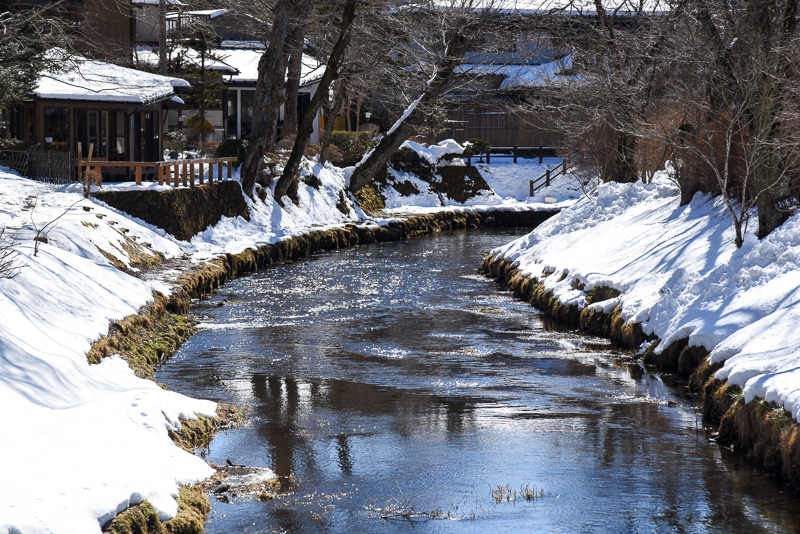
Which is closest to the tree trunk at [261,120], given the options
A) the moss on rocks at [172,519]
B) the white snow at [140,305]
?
the white snow at [140,305]

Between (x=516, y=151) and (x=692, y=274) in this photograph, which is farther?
(x=516, y=151)

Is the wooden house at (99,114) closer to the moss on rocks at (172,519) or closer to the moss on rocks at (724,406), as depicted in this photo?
the moss on rocks at (724,406)

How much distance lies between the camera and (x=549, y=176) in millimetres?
44844

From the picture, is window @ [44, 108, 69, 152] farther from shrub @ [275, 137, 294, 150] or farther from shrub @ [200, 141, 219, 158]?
shrub @ [275, 137, 294, 150]

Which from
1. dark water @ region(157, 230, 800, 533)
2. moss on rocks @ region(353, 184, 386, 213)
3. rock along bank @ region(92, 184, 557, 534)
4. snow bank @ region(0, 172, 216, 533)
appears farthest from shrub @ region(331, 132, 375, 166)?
snow bank @ region(0, 172, 216, 533)

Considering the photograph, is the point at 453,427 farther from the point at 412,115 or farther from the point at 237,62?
the point at 237,62

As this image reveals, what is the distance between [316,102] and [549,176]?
19772 millimetres

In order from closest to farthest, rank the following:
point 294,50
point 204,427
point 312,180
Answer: point 204,427 < point 294,50 < point 312,180

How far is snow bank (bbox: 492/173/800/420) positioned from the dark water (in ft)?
2.80

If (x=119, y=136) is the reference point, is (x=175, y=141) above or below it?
below

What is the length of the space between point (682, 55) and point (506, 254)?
8800 mm

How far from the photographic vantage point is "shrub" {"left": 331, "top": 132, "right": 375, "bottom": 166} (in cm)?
3881

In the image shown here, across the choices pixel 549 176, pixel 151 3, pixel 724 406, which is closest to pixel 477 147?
pixel 549 176

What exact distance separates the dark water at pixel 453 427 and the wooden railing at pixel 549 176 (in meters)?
26.5
